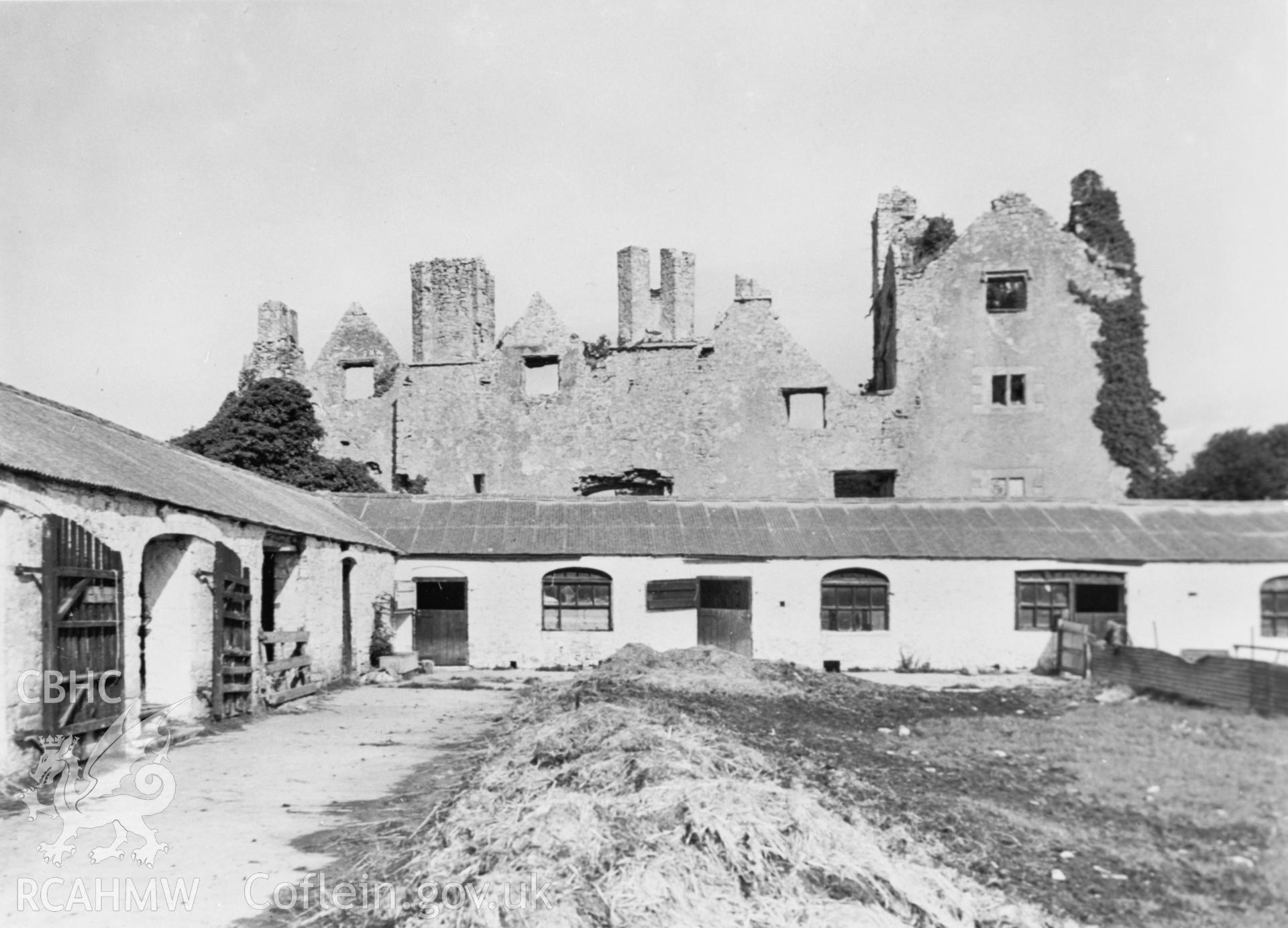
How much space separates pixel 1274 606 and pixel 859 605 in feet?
28.6

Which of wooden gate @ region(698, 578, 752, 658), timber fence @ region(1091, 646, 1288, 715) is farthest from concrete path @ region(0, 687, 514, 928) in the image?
timber fence @ region(1091, 646, 1288, 715)

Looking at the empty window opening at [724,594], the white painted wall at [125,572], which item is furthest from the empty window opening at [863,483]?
the white painted wall at [125,572]

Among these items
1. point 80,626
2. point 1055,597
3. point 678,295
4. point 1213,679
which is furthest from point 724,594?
point 678,295

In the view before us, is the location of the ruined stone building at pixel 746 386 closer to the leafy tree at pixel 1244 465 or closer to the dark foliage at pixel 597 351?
the dark foliage at pixel 597 351

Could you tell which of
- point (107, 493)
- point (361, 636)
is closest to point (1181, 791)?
point (107, 493)

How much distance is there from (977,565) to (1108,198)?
55.7 ft

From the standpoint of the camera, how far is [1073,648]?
19281 millimetres

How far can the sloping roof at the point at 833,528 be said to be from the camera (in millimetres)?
20719

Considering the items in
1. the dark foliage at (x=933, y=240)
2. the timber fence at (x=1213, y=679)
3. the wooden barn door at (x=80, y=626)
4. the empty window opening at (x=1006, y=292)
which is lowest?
the timber fence at (x=1213, y=679)

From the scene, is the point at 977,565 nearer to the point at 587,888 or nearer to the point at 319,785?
the point at 319,785

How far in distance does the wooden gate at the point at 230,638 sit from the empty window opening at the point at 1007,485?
23960 mm

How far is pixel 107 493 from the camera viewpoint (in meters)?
10.1

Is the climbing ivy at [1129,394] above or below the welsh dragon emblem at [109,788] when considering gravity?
above

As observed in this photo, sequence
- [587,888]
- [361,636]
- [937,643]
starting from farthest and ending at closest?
1. [937,643]
2. [361,636]
3. [587,888]
